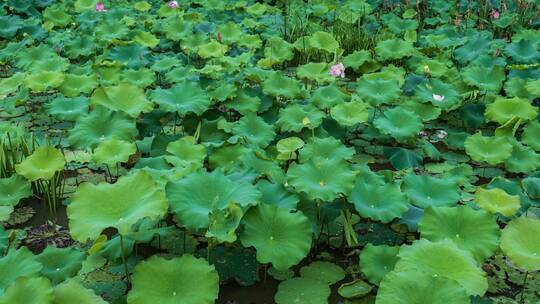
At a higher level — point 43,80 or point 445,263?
point 445,263

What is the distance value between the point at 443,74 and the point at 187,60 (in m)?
1.93

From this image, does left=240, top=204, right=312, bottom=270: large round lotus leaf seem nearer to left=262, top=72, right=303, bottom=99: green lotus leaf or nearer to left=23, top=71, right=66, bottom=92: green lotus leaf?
left=262, top=72, right=303, bottom=99: green lotus leaf

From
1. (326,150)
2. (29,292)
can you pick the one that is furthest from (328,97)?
(29,292)

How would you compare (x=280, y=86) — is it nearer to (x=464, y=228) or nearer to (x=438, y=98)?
(x=438, y=98)

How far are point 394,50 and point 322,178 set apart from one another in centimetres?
242

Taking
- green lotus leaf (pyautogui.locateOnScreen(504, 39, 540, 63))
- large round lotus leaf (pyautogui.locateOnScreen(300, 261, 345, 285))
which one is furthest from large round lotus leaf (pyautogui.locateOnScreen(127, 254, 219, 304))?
green lotus leaf (pyautogui.locateOnScreen(504, 39, 540, 63))

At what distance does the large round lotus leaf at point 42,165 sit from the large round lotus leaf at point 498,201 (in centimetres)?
184

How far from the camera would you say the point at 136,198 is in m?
2.16

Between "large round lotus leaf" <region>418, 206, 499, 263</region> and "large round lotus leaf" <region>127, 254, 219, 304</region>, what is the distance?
0.87m

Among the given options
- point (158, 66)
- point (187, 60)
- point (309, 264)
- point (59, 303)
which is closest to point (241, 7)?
point (187, 60)

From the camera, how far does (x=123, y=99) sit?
132 inches

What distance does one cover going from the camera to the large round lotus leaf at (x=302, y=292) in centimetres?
222

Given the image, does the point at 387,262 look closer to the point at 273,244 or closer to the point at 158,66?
the point at 273,244

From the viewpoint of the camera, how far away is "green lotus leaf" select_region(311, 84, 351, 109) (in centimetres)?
360
